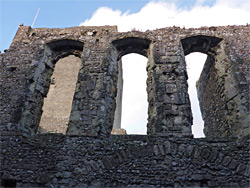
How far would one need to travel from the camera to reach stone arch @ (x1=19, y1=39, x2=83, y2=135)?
215 inches

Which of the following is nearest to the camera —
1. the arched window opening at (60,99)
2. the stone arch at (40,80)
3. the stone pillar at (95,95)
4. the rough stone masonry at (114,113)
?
the rough stone masonry at (114,113)

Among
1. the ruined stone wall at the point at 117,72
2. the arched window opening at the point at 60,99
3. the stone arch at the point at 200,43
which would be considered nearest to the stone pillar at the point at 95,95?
the ruined stone wall at the point at 117,72

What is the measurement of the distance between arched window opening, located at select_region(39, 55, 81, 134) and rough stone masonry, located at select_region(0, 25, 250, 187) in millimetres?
3659

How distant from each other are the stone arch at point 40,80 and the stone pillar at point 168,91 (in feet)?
8.68

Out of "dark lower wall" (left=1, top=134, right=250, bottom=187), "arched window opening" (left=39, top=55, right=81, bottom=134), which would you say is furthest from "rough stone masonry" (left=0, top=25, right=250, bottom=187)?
"arched window opening" (left=39, top=55, right=81, bottom=134)

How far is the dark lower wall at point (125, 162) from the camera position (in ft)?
14.3

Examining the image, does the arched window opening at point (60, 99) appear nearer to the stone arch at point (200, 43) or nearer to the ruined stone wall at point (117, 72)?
the ruined stone wall at point (117, 72)

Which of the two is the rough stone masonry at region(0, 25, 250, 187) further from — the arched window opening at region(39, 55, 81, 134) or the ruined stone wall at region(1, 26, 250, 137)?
Result: the arched window opening at region(39, 55, 81, 134)

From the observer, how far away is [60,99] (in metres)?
10.2

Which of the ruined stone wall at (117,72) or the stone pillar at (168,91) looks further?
the ruined stone wall at (117,72)

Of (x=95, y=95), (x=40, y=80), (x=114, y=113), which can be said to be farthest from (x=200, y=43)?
(x=40, y=80)

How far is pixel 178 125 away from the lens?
4.89m

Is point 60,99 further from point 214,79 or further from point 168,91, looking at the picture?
point 214,79

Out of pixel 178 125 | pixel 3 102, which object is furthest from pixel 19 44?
pixel 178 125
